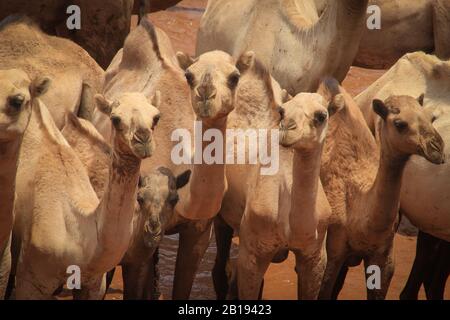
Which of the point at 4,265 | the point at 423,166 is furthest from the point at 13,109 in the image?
the point at 423,166

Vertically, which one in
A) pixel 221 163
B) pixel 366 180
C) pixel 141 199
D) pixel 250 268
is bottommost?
pixel 250 268

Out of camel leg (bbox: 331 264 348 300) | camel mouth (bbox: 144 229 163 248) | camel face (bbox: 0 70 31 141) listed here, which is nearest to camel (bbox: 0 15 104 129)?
camel mouth (bbox: 144 229 163 248)

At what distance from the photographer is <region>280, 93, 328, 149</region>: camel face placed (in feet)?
30.2

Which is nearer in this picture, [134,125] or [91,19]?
[134,125]

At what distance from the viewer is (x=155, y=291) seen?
10891 mm

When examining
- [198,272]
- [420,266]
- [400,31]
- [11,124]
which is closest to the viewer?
[11,124]

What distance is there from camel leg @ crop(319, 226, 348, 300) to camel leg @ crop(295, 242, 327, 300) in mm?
549

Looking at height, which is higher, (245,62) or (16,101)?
(16,101)

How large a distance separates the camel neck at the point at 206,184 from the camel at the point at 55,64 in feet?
6.09

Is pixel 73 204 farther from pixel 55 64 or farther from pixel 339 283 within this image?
pixel 339 283

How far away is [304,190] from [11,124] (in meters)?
1.93

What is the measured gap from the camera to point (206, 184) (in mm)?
9719

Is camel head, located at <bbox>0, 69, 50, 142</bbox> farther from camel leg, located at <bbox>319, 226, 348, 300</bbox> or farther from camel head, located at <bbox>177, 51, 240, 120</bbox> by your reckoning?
camel leg, located at <bbox>319, 226, 348, 300</bbox>
